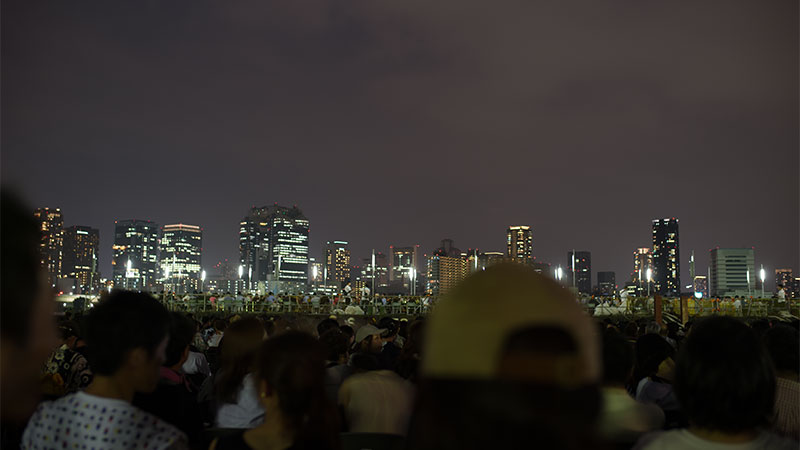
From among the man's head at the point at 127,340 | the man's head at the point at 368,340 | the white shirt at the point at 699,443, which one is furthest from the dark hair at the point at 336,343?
the white shirt at the point at 699,443

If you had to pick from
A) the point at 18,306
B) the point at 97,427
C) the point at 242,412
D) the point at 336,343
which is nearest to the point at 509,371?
the point at 18,306

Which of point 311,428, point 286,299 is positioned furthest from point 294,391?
point 286,299

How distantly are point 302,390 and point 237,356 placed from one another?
258cm

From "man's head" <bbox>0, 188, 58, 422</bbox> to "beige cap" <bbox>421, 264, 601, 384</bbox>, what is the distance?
3.87 feet

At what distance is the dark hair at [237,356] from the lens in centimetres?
509

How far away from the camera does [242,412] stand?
5004mm

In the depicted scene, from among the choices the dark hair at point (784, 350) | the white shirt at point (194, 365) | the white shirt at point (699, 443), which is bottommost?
the white shirt at point (194, 365)

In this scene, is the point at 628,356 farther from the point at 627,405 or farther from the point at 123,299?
the point at 123,299

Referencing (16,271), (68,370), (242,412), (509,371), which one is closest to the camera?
(509,371)

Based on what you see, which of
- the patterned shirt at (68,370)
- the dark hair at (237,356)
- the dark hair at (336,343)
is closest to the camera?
the dark hair at (237,356)

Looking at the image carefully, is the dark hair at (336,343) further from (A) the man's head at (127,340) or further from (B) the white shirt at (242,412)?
(A) the man's head at (127,340)

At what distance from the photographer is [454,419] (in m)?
1.30

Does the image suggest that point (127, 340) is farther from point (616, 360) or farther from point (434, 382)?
point (616, 360)

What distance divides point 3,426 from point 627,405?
5266 mm
